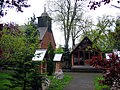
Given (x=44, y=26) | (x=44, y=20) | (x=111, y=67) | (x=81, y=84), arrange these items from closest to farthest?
1. (x=111, y=67)
2. (x=81, y=84)
3. (x=44, y=20)
4. (x=44, y=26)

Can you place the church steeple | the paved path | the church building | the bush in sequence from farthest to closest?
the church steeple → the church building → the paved path → the bush

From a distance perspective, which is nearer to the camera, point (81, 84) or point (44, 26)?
point (81, 84)

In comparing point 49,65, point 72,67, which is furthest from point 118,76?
point 72,67

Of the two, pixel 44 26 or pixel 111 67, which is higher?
pixel 44 26

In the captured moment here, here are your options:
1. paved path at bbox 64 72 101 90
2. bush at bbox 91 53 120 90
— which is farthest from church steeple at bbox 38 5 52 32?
bush at bbox 91 53 120 90

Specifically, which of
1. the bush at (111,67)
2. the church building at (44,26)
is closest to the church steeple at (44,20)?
the church building at (44,26)

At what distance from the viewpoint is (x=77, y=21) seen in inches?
1598

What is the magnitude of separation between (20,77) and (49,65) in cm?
1133

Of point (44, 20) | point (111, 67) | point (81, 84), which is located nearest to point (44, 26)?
point (44, 20)

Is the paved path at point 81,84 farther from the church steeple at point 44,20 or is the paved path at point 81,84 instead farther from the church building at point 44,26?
the church steeple at point 44,20

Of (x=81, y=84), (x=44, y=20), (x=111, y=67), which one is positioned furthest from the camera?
(x=44, y=20)

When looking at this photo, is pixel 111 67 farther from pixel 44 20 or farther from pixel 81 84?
pixel 44 20

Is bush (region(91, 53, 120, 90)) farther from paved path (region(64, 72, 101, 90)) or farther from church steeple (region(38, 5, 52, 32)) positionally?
church steeple (region(38, 5, 52, 32))

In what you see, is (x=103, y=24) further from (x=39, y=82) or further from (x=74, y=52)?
(x=39, y=82)
